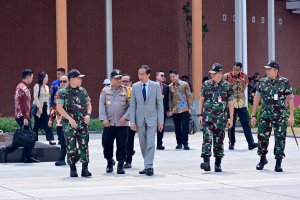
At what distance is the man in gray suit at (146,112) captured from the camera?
A: 15.8m

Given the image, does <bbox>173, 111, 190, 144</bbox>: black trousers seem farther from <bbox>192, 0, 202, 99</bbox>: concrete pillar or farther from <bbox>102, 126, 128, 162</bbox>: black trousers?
Answer: <bbox>192, 0, 202, 99</bbox>: concrete pillar

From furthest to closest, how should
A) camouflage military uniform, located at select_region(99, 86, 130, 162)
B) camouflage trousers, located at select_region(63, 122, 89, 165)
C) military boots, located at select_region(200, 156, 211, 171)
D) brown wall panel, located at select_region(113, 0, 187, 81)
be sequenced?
brown wall panel, located at select_region(113, 0, 187, 81) < military boots, located at select_region(200, 156, 211, 171) < camouflage military uniform, located at select_region(99, 86, 130, 162) < camouflage trousers, located at select_region(63, 122, 89, 165)

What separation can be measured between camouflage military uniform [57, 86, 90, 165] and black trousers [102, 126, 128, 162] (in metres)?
0.80

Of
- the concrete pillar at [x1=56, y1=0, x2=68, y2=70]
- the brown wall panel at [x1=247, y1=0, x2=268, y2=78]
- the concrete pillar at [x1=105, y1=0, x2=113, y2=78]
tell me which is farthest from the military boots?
the brown wall panel at [x1=247, y1=0, x2=268, y2=78]

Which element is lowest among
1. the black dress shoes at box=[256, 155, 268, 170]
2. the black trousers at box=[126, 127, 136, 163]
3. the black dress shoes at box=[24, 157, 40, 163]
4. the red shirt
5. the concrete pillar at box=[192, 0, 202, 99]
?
the black dress shoes at box=[24, 157, 40, 163]

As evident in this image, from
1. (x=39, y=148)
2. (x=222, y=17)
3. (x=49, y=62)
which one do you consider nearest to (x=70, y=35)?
(x=49, y=62)

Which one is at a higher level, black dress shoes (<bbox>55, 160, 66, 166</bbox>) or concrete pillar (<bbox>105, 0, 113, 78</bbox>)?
concrete pillar (<bbox>105, 0, 113, 78</bbox>)

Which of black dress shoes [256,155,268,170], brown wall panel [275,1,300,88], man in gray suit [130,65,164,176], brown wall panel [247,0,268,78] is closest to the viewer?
man in gray suit [130,65,164,176]

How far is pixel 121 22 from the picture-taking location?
105 ft

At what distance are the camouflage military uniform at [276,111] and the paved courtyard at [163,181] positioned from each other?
594 mm

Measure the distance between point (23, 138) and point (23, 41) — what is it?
13.2m

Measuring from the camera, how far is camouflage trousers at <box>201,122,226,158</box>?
1614 centimetres

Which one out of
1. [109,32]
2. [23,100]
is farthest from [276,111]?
[109,32]

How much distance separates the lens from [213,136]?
16.3 m
